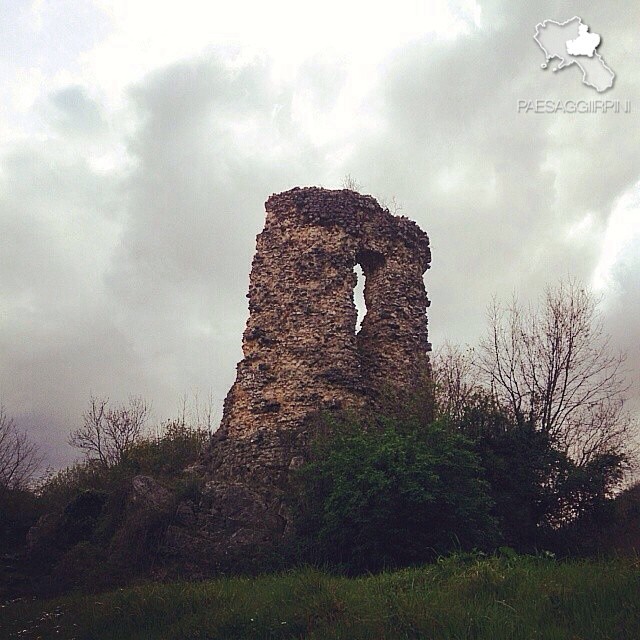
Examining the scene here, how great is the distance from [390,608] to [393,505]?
3557 millimetres

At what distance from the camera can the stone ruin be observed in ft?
43.2

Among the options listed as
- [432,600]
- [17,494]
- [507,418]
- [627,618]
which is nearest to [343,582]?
[432,600]

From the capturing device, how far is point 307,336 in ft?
46.6

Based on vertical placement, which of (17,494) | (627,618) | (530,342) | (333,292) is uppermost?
(333,292)

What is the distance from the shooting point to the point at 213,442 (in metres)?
14.6

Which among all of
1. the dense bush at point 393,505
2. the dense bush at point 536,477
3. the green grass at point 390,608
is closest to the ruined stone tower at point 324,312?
the dense bush at point 536,477

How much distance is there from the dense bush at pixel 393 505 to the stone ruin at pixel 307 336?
7.29 ft

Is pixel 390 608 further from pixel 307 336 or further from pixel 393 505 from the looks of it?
pixel 307 336

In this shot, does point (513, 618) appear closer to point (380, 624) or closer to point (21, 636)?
point (380, 624)

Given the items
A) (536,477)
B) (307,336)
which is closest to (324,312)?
(307,336)

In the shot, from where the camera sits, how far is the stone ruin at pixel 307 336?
1316cm

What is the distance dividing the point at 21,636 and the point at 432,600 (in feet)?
13.5

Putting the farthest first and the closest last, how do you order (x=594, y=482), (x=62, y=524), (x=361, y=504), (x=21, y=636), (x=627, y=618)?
(x=62, y=524)
(x=594, y=482)
(x=361, y=504)
(x=21, y=636)
(x=627, y=618)

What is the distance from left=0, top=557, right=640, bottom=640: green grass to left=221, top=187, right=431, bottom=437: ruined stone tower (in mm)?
6718
